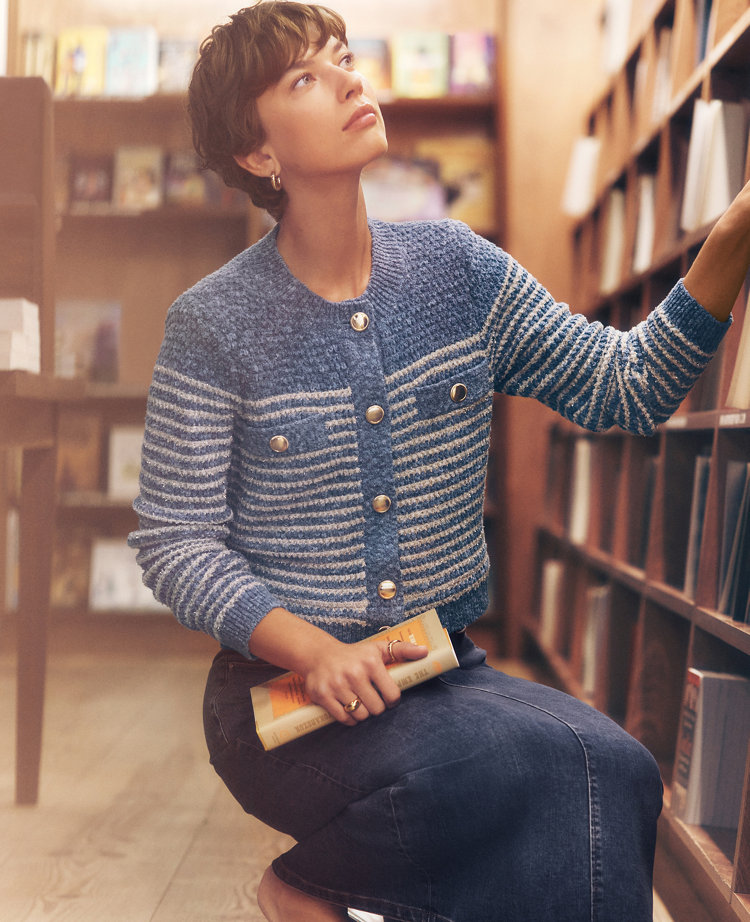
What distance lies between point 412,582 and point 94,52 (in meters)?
2.78

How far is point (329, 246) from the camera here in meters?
1.14

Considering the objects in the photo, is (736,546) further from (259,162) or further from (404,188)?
(404,188)

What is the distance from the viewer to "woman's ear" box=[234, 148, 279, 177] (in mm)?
1157

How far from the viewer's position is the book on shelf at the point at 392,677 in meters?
0.93

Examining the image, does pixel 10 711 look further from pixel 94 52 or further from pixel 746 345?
pixel 94 52

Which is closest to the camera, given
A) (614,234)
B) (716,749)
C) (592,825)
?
(592,825)

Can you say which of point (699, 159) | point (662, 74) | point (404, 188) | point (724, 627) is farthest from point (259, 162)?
point (404, 188)

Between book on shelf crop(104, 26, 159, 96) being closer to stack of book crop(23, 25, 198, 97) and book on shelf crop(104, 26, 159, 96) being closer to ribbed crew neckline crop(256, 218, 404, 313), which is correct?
stack of book crop(23, 25, 198, 97)

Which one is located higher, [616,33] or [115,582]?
[616,33]

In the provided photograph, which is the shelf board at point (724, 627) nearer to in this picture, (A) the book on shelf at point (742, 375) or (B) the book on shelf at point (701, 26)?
(A) the book on shelf at point (742, 375)

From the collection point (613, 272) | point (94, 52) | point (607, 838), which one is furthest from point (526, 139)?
point (607, 838)

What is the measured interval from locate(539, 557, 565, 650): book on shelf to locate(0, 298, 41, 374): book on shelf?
1.67 metres

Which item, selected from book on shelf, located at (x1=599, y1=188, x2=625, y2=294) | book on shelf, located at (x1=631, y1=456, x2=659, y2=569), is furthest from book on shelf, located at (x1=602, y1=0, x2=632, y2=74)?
book on shelf, located at (x1=631, y1=456, x2=659, y2=569)

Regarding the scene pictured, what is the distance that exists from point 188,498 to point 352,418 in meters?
0.21
